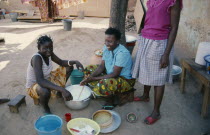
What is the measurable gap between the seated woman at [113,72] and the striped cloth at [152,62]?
282mm

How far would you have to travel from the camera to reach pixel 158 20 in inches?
76.9

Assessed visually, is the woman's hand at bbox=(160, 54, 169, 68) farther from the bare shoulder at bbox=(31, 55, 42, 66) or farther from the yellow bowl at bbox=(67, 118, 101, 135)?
the bare shoulder at bbox=(31, 55, 42, 66)

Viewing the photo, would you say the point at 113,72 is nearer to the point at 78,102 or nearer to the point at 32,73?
the point at 78,102

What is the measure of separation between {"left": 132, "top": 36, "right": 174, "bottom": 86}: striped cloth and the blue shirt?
24 cm

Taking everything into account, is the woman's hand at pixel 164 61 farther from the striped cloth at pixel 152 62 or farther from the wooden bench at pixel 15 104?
the wooden bench at pixel 15 104

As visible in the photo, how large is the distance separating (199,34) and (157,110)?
174 centimetres

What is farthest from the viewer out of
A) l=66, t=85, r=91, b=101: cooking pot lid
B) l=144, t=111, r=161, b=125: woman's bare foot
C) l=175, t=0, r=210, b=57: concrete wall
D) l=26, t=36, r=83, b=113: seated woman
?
l=175, t=0, r=210, b=57: concrete wall

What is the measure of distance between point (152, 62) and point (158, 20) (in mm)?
459

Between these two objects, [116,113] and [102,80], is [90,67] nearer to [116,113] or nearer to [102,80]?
[102,80]

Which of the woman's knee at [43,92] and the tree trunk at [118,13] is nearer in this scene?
the woman's knee at [43,92]

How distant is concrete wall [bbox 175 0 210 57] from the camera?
10.1ft

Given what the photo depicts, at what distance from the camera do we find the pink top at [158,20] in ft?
6.07

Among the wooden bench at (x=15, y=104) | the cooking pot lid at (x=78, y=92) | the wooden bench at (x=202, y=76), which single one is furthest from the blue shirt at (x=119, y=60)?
the wooden bench at (x=15, y=104)

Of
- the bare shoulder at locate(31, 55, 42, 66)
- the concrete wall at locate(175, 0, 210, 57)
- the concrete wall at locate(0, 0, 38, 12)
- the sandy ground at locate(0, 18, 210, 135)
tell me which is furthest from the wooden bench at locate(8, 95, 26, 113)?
the concrete wall at locate(0, 0, 38, 12)
